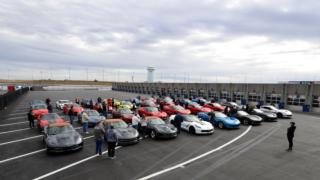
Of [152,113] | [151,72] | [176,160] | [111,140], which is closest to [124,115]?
[152,113]

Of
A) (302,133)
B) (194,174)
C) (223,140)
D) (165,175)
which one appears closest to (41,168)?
(165,175)

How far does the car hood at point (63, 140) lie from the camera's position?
32.6 feet

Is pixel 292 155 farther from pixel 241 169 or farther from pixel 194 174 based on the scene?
pixel 194 174

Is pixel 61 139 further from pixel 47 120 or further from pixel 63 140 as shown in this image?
pixel 47 120

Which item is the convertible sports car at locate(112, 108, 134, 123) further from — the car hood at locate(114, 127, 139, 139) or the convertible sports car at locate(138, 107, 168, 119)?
the car hood at locate(114, 127, 139, 139)

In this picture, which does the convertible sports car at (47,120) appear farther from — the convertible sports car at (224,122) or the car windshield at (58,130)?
the convertible sports car at (224,122)

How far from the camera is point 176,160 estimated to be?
30.7 feet

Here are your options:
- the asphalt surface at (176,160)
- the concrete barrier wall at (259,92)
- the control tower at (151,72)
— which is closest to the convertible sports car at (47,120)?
the asphalt surface at (176,160)

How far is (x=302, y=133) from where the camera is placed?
15.1m

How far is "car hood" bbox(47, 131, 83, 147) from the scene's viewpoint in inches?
391

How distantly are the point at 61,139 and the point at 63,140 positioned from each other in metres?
0.15

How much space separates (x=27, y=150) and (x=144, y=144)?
5866 mm

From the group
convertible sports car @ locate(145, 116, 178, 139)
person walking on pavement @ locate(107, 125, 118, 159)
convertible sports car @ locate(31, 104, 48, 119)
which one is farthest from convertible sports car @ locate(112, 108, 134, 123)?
person walking on pavement @ locate(107, 125, 118, 159)

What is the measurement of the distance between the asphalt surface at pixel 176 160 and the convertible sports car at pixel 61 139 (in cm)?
36
